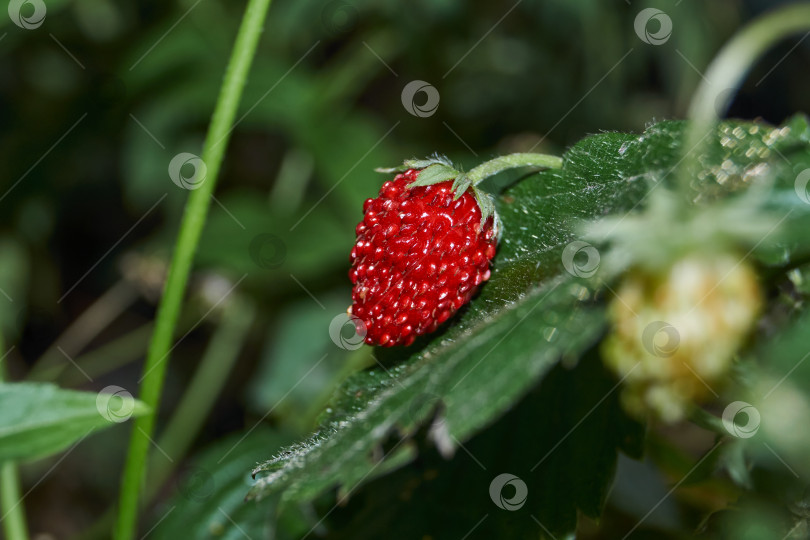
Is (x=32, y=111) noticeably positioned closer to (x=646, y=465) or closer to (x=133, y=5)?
(x=133, y=5)

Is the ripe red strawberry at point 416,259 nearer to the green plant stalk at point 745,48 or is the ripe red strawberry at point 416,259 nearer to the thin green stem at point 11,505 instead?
the green plant stalk at point 745,48

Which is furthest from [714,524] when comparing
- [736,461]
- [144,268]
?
[144,268]

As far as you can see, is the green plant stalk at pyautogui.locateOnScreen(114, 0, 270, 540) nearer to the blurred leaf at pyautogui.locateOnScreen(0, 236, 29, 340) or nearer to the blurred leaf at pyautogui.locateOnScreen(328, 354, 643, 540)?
the blurred leaf at pyautogui.locateOnScreen(328, 354, 643, 540)

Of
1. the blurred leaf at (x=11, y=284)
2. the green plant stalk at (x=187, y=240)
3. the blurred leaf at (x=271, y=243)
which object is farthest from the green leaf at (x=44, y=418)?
the blurred leaf at (x=11, y=284)

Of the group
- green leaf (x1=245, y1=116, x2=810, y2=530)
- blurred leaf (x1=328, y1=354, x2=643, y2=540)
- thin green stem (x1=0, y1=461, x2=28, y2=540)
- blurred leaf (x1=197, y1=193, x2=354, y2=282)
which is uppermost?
blurred leaf (x1=197, y1=193, x2=354, y2=282)

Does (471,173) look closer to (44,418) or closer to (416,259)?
(416,259)

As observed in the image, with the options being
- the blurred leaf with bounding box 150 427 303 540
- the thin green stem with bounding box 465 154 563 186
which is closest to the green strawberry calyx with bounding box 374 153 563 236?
the thin green stem with bounding box 465 154 563 186
